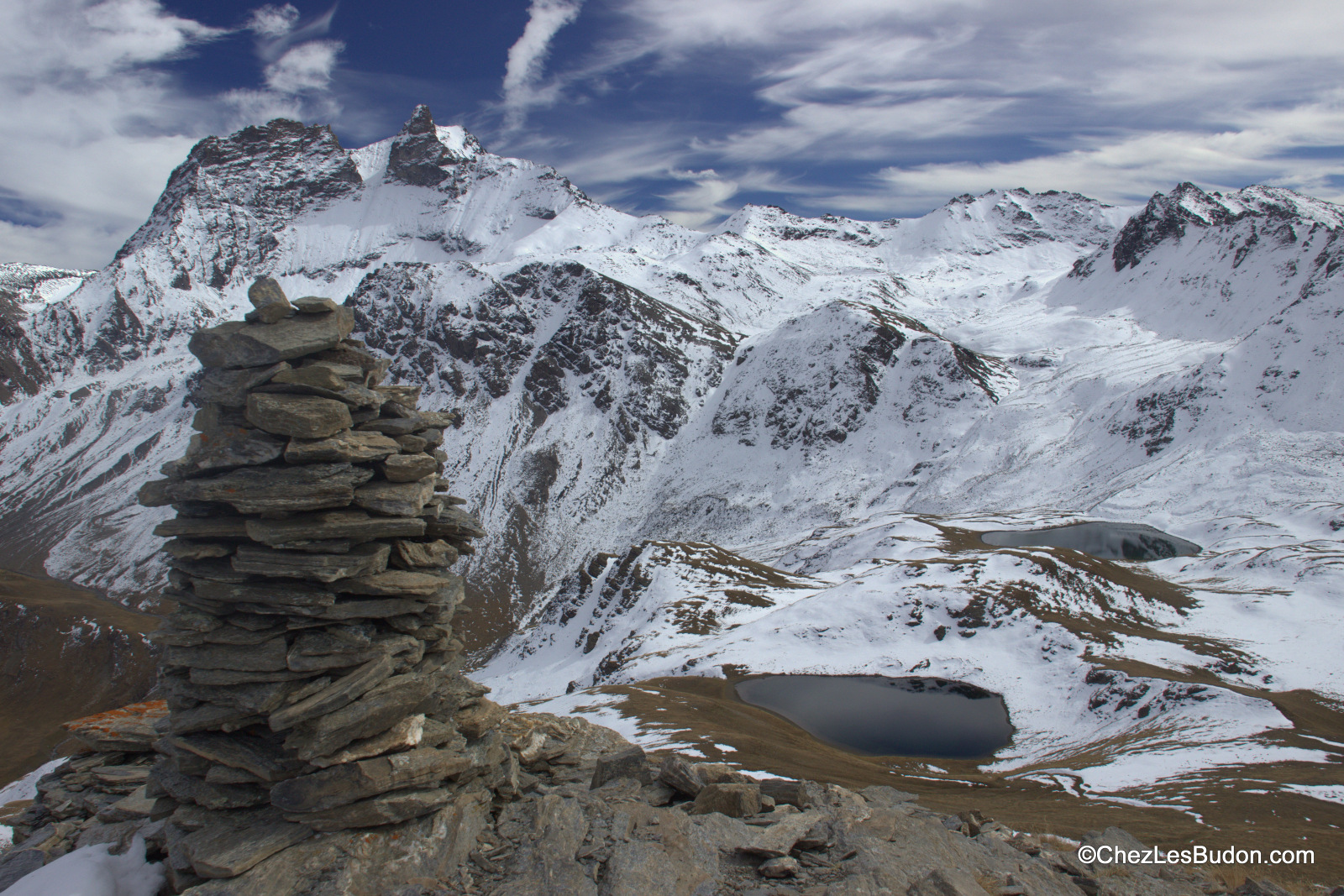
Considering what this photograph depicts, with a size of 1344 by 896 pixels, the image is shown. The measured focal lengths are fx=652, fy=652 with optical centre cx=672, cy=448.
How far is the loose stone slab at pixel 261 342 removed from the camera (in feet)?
47.4

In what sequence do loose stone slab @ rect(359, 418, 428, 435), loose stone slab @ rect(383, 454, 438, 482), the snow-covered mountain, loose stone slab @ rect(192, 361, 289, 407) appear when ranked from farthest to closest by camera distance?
the snow-covered mountain
loose stone slab @ rect(359, 418, 428, 435)
loose stone slab @ rect(383, 454, 438, 482)
loose stone slab @ rect(192, 361, 289, 407)

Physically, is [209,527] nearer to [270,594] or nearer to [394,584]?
[270,594]

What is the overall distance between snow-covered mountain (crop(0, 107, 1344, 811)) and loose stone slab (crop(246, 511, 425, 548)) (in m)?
31.7

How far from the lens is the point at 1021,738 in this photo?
40.8 m

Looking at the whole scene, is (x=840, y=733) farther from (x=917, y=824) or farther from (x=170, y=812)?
(x=170, y=812)

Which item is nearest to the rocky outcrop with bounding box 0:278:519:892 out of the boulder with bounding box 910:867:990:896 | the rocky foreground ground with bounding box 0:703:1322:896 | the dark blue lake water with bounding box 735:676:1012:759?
the rocky foreground ground with bounding box 0:703:1322:896

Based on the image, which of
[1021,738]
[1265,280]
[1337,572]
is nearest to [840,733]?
[1021,738]

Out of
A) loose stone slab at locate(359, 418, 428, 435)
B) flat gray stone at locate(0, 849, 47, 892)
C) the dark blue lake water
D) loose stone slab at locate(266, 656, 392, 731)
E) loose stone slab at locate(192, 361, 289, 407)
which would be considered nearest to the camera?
loose stone slab at locate(266, 656, 392, 731)

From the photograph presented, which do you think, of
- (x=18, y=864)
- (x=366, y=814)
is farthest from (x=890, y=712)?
(x=18, y=864)

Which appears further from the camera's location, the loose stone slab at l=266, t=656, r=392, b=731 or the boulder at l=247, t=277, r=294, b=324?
the boulder at l=247, t=277, r=294, b=324

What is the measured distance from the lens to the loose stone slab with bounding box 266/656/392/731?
42.0 ft

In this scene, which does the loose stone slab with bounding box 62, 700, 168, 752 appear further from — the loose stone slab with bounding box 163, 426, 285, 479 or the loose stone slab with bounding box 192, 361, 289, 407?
the loose stone slab with bounding box 192, 361, 289, 407

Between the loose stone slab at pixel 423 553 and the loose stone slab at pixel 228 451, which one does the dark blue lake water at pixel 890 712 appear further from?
the loose stone slab at pixel 228 451

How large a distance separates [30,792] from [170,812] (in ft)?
50.8
